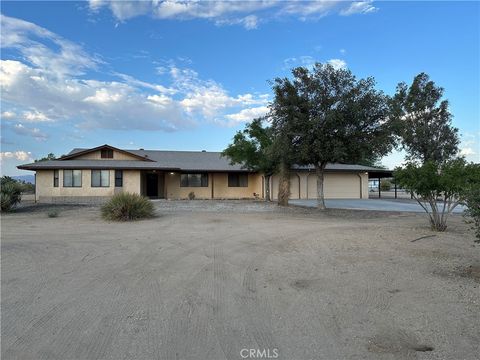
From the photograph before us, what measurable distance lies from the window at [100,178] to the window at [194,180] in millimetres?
6543

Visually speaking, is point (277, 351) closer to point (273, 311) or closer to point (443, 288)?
point (273, 311)

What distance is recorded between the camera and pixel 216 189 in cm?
3269

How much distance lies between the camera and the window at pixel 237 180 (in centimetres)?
3306

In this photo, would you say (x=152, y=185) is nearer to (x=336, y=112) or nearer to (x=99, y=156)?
(x=99, y=156)

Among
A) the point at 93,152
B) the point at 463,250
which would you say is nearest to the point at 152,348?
the point at 463,250

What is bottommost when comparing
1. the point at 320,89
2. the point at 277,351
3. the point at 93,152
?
the point at 277,351

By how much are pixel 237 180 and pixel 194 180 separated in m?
3.84

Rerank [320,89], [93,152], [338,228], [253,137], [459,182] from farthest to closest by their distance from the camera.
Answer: [93,152] < [253,137] < [320,89] < [338,228] < [459,182]

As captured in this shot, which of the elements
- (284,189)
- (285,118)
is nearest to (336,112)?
(285,118)

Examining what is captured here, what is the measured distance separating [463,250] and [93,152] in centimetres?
2762

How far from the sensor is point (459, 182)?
10016 mm

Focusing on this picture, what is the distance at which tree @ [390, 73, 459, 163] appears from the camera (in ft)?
134

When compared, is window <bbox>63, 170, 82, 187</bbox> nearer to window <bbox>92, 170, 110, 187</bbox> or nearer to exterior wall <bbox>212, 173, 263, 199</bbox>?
window <bbox>92, 170, 110, 187</bbox>
